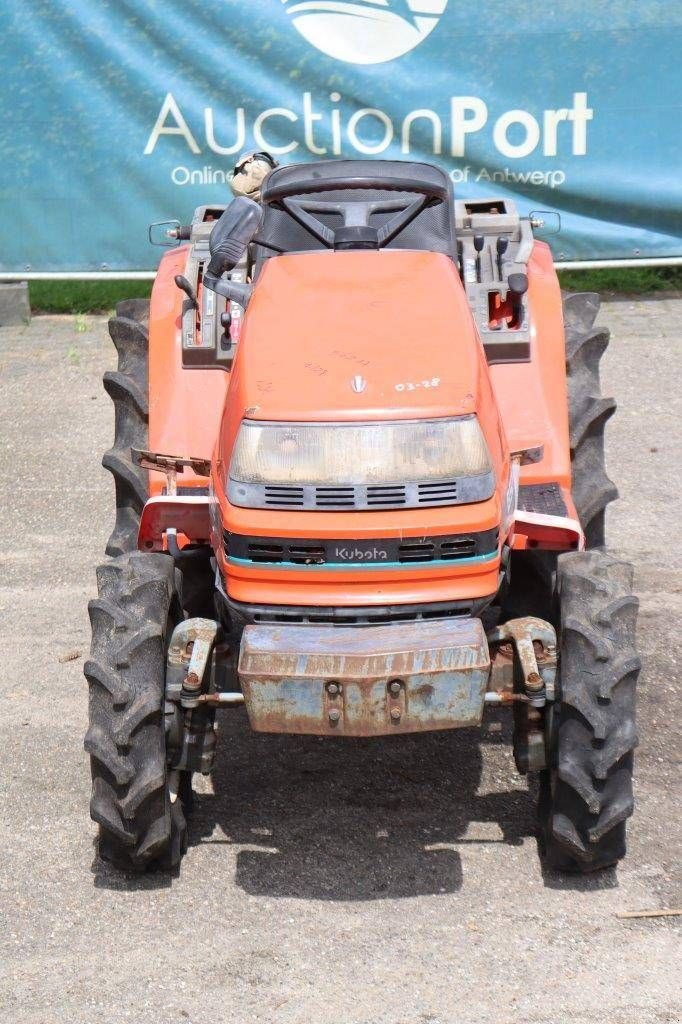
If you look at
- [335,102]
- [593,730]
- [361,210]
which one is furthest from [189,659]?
[335,102]

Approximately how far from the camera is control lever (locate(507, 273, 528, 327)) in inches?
225

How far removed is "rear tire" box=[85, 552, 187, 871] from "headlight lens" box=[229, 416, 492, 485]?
531 millimetres

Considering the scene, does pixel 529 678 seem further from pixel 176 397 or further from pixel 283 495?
pixel 176 397

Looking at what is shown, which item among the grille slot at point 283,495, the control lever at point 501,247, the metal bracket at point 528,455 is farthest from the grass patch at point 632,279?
the grille slot at point 283,495

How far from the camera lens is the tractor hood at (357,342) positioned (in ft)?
15.0

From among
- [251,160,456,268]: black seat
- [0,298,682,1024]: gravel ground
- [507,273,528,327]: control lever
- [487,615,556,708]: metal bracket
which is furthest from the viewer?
[507,273,528,327]: control lever

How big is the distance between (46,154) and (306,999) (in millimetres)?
7363

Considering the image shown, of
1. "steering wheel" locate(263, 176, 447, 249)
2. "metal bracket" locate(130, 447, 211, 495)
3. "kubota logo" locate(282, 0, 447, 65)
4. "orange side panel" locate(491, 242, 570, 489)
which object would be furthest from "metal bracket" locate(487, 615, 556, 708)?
"kubota logo" locate(282, 0, 447, 65)

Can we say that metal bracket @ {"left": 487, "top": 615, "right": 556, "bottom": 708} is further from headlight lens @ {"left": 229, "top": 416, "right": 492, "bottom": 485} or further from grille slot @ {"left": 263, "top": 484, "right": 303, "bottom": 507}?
grille slot @ {"left": 263, "top": 484, "right": 303, "bottom": 507}

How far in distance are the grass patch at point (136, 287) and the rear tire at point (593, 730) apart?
21.5 ft

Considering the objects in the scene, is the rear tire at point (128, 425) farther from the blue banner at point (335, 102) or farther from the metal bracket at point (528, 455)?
the blue banner at point (335, 102)

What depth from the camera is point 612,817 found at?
4.48m

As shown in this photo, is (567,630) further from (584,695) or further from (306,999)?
(306,999)

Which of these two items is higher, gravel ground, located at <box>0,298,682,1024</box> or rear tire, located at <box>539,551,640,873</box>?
rear tire, located at <box>539,551,640,873</box>
